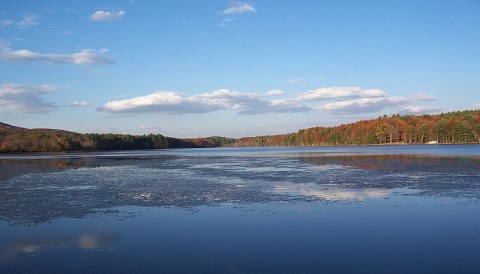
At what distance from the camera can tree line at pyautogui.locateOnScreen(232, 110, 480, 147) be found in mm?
108812

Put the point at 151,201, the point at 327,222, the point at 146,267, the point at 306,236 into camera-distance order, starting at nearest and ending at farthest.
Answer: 1. the point at 146,267
2. the point at 306,236
3. the point at 327,222
4. the point at 151,201

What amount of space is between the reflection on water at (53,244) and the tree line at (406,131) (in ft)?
369

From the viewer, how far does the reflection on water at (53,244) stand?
9.22 metres

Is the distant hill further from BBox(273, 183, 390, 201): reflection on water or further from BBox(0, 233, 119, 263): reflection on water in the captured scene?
BBox(0, 233, 119, 263): reflection on water

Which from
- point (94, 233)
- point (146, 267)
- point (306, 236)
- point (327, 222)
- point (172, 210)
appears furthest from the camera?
point (172, 210)

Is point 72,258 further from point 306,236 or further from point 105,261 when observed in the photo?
point 306,236

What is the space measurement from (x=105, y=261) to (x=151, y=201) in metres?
8.07

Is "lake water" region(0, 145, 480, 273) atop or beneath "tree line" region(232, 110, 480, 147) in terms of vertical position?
beneath

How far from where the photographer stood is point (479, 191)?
55.7ft

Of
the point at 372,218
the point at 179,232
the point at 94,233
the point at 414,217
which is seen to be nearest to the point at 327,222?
the point at 372,218

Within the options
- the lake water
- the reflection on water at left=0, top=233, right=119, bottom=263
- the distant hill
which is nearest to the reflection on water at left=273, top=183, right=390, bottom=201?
the lake water

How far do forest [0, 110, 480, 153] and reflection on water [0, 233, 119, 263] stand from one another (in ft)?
346

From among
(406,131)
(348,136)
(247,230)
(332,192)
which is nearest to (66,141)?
(348,136)

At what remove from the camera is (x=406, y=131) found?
125812mm
